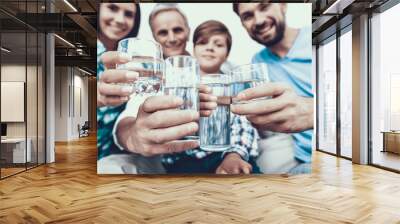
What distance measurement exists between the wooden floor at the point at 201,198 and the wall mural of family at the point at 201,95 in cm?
34

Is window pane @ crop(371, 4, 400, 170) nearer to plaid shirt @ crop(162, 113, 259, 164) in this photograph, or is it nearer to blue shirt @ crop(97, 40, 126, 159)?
plaid shirt @ crop(162, 113, 259, 164)

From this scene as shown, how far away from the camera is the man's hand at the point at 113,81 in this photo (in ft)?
19.7

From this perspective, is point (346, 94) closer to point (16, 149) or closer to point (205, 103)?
point (205, 103)

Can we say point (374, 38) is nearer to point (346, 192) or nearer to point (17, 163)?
point (346, 192)

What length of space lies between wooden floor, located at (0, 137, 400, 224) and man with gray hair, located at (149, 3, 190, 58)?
209cm

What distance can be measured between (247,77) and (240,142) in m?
1.06

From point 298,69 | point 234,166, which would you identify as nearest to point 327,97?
point 298,69

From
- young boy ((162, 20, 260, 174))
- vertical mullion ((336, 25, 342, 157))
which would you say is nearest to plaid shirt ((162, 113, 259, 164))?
young boy ((162, 20, 260, 174))

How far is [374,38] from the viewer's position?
770cm

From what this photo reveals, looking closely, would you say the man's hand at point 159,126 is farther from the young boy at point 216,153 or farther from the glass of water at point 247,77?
the glass of water at point 247,77

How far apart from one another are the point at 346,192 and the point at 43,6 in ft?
21.0

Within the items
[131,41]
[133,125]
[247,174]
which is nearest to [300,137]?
[247,174]

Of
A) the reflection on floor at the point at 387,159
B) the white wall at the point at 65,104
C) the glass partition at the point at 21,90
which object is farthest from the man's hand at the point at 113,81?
the white wall at the point at 65,104

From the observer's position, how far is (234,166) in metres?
6.14
